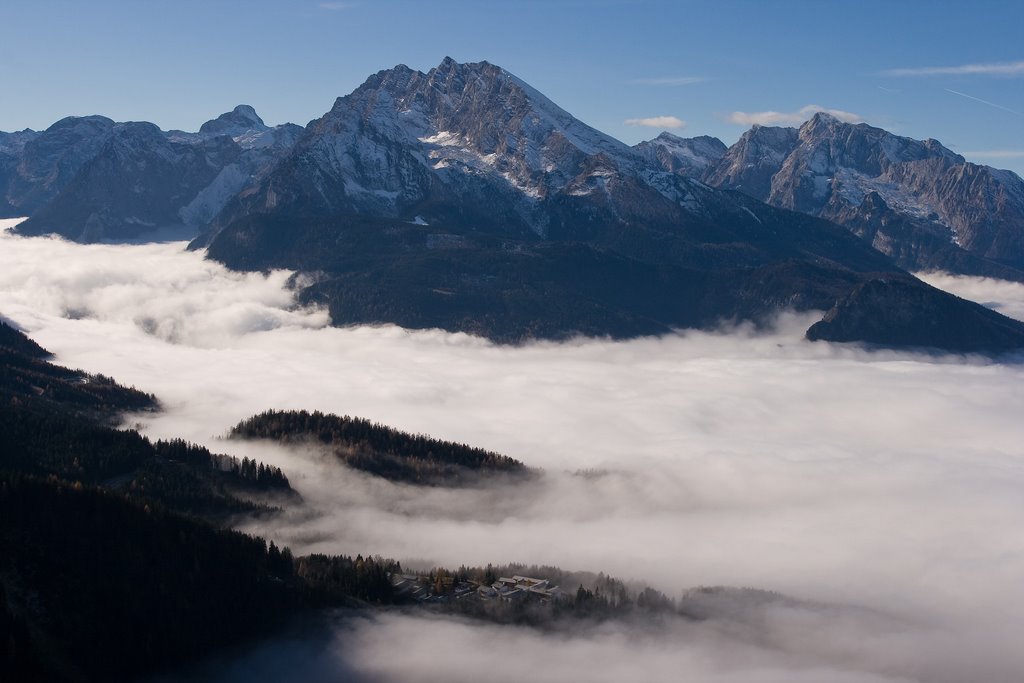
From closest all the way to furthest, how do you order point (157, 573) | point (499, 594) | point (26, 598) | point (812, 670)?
point (26, 598) → point (157, 573) → point (812, 670) → point (499, 594)

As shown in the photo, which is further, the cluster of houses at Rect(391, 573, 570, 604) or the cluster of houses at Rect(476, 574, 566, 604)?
the cluster of houses at Rect(476, 574, 566, 604)

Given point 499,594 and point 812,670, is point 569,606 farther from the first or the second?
point 812,670

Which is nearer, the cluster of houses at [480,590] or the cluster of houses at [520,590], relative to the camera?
the cluster of houses at [480,590]

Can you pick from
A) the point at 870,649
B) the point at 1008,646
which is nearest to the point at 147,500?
the point at 870,649

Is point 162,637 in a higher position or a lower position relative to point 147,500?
lower

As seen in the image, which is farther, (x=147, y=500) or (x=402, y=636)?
(x=147, y=500)

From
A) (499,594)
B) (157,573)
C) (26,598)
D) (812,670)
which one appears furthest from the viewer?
(499,594)

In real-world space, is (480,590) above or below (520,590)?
below

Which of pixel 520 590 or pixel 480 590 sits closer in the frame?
pixel 480 590
